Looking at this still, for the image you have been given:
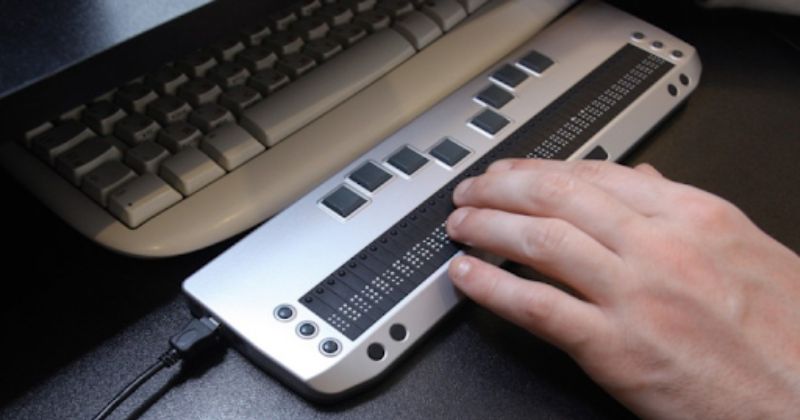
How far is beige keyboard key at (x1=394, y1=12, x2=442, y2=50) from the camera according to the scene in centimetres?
76

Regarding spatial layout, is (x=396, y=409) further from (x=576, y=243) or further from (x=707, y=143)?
(x=707, y=143)

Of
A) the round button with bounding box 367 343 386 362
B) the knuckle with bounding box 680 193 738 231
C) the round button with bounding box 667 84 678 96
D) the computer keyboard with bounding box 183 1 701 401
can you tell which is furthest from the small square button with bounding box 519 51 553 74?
the round button with bounding box 367 343 386 362

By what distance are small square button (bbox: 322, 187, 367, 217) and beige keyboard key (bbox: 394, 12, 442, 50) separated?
0.60 ft

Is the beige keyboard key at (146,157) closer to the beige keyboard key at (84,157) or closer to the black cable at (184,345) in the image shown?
the beige keyboard key at (84,157)

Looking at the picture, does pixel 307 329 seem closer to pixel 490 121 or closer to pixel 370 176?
pixel 370 176

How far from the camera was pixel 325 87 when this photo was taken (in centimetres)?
71

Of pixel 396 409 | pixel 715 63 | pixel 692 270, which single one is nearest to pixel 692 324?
pixel 692 270

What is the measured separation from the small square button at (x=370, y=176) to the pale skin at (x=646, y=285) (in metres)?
0.06

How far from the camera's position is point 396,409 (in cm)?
56

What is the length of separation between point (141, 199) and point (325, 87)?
177 mm

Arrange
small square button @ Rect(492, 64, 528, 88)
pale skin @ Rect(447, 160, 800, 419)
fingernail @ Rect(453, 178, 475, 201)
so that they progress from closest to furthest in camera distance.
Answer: pale skin @ Rect(447, 160, 800, 419), fingernail @ Rect(453, 178, 475, 201), small square button @ Rect(492, 64, 528, 88)

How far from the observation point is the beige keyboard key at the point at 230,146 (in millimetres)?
650

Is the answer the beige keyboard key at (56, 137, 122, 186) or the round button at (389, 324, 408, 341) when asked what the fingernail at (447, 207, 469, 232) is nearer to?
the round button at (389, 324, 408, 341)

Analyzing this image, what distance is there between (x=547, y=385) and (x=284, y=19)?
0.38 m
